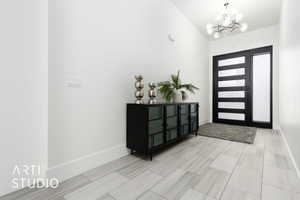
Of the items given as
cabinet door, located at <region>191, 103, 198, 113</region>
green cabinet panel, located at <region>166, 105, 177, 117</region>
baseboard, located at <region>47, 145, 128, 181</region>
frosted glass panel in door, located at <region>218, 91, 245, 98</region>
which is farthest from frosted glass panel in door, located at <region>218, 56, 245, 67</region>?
baseboard, located at <region>47, 145, 128, 181</region>

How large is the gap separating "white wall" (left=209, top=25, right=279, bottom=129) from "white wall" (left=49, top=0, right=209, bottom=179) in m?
2.88

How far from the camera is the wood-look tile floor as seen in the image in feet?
3.65

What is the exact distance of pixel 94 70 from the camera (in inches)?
62.0

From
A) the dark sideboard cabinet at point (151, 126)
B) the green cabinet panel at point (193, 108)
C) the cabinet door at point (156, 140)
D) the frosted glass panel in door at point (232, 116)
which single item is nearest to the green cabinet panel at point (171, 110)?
the dark sideboard cabinet at point (151, 126)

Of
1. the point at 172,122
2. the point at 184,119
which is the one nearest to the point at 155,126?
the point at 172,122

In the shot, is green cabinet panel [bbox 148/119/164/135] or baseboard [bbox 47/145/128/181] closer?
baseboard [bbox 47/145/128/181]

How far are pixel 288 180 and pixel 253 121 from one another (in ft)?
9.99

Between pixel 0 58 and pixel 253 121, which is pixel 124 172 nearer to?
pixel 0 58

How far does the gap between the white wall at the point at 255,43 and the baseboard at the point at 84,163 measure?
12.8ft

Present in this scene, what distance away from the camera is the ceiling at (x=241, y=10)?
2802 mm

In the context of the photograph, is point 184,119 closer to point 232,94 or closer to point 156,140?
point 156,140

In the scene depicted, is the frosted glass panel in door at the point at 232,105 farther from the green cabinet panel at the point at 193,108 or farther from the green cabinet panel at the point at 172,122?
the green cabinet panel at the point at 172,122

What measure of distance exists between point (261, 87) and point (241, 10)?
83.6 inches

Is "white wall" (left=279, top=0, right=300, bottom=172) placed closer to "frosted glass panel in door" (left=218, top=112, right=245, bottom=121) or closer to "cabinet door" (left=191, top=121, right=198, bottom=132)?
"cabinet door" (left=191, top=121, right=198, bottom=132)
